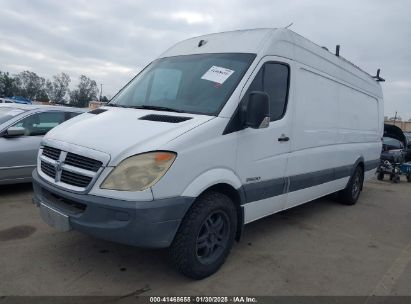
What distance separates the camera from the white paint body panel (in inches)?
133

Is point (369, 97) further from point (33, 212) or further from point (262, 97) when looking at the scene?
point (33, 212)

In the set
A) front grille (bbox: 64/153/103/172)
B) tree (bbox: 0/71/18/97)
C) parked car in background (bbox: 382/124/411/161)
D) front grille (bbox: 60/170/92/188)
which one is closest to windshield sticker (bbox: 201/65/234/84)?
front grille (bbox: 64/153/103/172)

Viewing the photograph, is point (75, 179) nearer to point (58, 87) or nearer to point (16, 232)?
point (16, 232)

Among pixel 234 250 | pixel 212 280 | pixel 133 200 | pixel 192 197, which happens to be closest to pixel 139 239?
pixel 133 200

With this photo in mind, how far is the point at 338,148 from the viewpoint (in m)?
6.46

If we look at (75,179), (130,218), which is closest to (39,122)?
(75,179)

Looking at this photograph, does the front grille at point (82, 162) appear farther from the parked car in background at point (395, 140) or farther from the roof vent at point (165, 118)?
the parked car in background at point (395, 140)

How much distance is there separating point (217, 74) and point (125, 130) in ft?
4.09

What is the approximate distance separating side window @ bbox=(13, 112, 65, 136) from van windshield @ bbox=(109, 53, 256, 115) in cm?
269

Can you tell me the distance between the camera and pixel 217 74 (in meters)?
4.21

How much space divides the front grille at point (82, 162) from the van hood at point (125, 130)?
11 cm

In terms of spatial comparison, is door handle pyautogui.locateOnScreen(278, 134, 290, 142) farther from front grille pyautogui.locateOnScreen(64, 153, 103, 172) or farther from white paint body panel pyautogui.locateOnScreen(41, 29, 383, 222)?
front grille pyautogui.locateOnScreen(64, 153, 103, 172)

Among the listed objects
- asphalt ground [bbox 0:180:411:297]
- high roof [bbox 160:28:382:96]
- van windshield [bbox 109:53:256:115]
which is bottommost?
asphalt ground [bbox 0:180:411:297]

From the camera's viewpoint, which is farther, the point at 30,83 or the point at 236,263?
the point at 30,83
